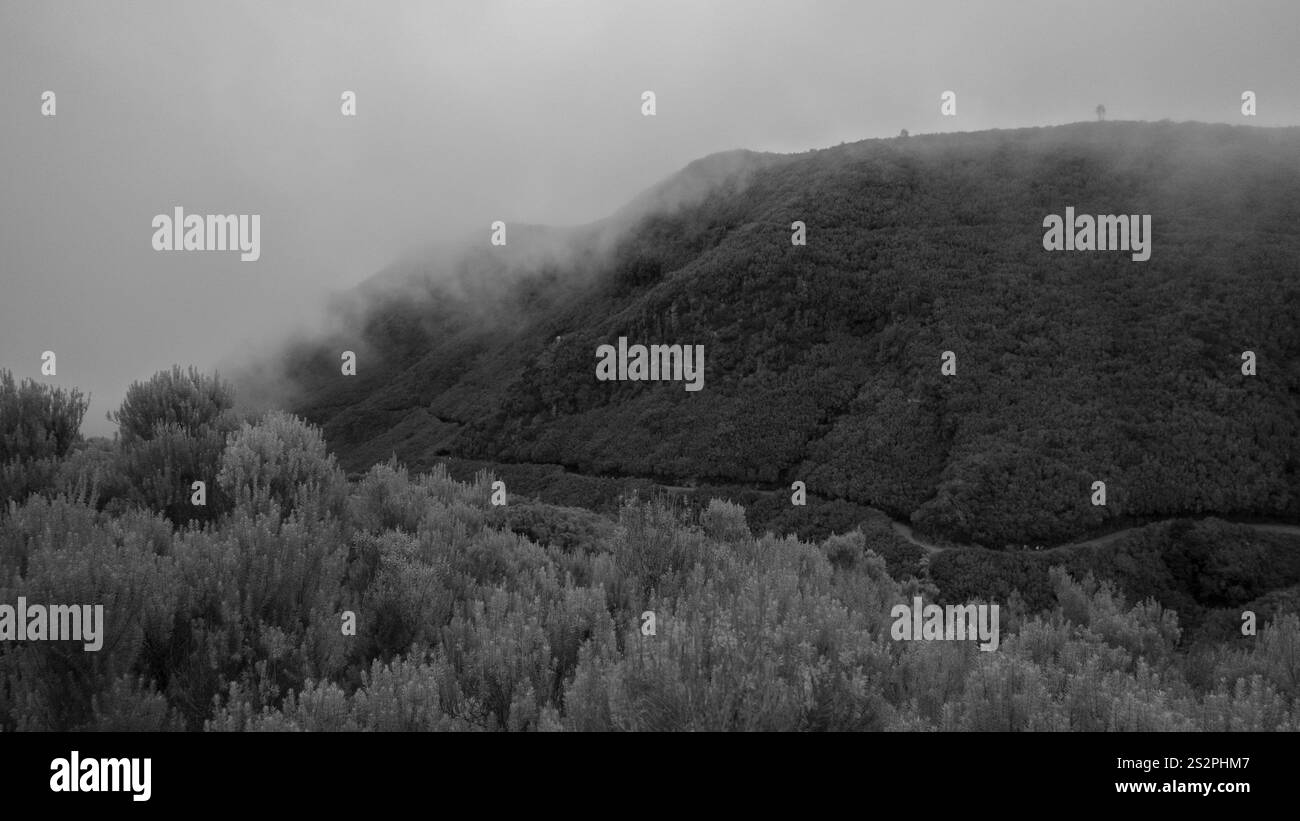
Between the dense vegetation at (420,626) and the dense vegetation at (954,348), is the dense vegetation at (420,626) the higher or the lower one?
the lower one

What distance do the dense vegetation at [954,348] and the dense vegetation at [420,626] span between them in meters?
51.6

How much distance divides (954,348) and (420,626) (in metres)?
71.3

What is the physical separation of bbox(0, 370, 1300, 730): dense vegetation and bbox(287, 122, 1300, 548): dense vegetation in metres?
51.6

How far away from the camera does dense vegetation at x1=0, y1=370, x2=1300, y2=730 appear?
3.33 m

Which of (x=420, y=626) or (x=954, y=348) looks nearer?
(x=420, y=626)

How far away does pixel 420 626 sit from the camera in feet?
15.7

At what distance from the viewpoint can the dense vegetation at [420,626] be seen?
3334 mm

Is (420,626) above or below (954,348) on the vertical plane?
below

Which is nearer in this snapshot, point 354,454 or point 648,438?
point 648,438

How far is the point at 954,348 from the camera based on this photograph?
68688 mm

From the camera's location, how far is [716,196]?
12494cm
